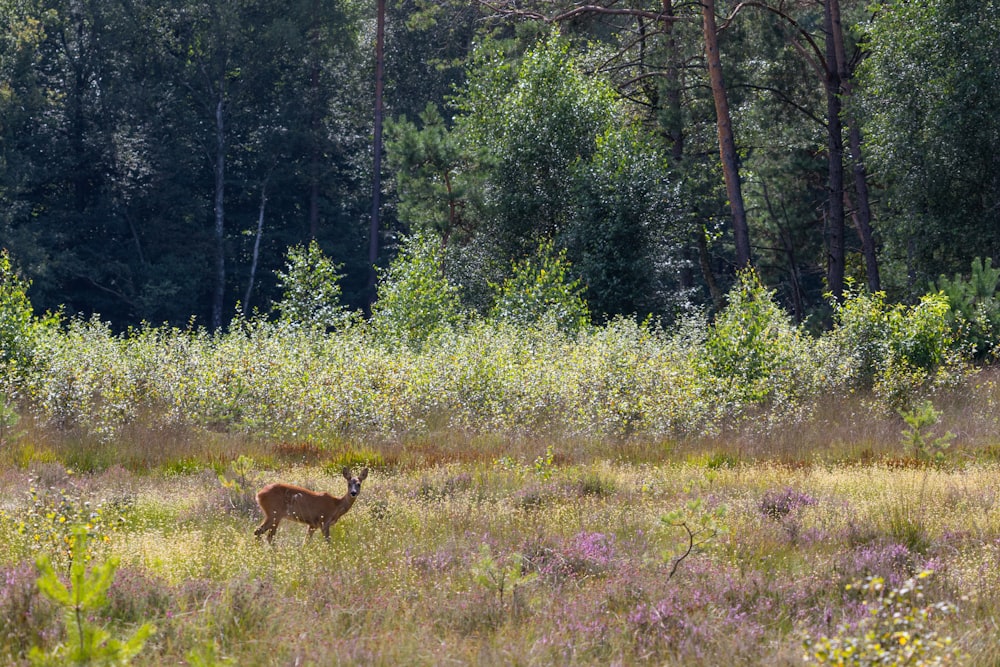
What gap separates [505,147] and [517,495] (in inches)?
870

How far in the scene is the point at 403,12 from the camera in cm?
5309

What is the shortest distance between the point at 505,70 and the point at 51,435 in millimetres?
22574

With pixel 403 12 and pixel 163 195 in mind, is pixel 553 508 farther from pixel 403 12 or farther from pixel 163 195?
pixel 403 12

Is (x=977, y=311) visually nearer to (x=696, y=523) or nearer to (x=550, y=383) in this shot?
(x=550, y=383)

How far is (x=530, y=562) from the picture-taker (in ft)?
25.9

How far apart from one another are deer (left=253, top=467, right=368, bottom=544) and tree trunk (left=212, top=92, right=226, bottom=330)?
41237mm

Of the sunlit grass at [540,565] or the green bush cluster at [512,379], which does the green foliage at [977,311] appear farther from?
the sunlit grass at [540,565]

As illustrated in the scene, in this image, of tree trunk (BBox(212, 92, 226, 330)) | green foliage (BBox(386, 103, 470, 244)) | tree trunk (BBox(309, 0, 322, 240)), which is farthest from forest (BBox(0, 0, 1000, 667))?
tree trunk (BBox(309, 0, 322, 240))

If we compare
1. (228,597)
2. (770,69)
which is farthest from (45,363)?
(770,69)

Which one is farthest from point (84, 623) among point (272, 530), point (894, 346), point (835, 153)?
point (835, 153)

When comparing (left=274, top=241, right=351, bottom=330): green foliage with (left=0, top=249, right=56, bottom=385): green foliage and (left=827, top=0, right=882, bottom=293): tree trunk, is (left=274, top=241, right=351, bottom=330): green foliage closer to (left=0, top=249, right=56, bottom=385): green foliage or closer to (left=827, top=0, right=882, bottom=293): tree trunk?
(left=0, top=249, right=56, bottom=385): green foliage

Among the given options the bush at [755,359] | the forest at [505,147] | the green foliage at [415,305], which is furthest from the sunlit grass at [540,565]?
the green foliage at [415,305]

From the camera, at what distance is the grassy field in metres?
6.12

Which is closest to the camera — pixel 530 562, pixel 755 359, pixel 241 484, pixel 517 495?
pixel 530 562
